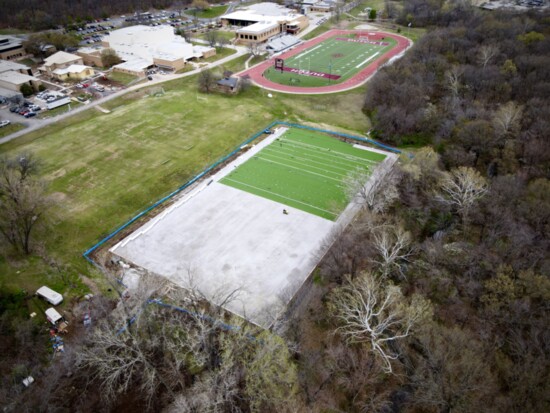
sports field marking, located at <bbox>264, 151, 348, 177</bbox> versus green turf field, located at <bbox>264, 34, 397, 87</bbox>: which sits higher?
green turf field, located at <bbox>264, 34, 397, 87</bbox>

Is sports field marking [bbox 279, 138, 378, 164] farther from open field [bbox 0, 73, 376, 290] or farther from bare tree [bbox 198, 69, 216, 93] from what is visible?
bare tree [bbox 198, 69, 216, 93]

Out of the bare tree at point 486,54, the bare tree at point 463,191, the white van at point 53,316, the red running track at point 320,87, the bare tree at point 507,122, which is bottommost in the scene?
the white van at point 53,316

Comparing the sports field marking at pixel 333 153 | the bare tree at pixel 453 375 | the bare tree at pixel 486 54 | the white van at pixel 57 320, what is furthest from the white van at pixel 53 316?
the bare tree at pixel 486 54

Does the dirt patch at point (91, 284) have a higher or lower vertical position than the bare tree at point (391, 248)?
lower

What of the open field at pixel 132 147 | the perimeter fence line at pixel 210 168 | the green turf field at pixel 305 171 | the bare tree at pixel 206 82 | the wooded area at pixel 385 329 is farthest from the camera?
the bare tree at pixel 206 82

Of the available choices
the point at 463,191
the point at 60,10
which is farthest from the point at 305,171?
the point at 60,10

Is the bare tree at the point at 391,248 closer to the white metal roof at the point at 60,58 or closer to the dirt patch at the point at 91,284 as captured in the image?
the dirt patch at the point at 91,284

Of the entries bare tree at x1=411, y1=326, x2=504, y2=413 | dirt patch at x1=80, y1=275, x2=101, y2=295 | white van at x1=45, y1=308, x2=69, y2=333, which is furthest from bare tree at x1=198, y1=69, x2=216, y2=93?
bare tree at x1=411, y1=326, x2=504, y2=413
